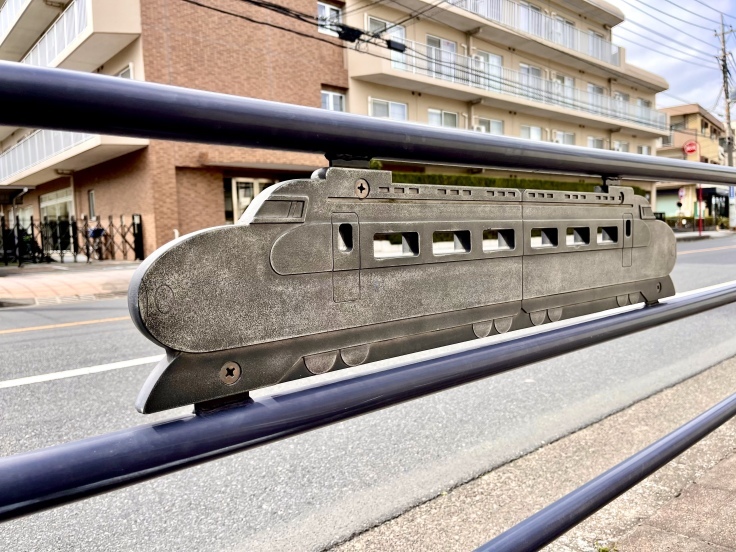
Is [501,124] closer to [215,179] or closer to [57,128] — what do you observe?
[215,179]

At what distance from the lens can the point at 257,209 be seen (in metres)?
0.64

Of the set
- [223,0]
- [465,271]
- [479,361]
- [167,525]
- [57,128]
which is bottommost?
[167,525]

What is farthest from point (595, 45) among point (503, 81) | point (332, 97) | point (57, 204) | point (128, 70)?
point (57, 204)

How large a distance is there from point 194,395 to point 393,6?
23477 mm

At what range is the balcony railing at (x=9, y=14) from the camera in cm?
1894

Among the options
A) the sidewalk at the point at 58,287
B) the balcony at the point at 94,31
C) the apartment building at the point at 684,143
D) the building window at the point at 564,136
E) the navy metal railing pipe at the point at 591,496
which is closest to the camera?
the navy metal railing pipe at the point at 591,496

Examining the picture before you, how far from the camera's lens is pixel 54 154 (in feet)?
59.6

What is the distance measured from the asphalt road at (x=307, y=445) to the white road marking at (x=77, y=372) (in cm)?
3

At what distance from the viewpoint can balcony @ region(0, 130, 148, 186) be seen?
1557cm

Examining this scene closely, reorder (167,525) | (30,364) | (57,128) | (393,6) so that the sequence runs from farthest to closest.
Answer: (393,6) → (30,364) → (167,525) → (57,128)

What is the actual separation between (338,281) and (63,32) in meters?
20.1

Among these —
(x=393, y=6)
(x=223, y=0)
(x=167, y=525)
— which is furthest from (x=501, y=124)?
(x=167, y=525)

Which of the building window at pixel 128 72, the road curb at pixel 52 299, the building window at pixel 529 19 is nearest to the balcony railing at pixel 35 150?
the building window at pixel 128 72

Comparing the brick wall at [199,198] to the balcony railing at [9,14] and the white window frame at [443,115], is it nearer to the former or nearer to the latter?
the balcony railing at [9,14]
